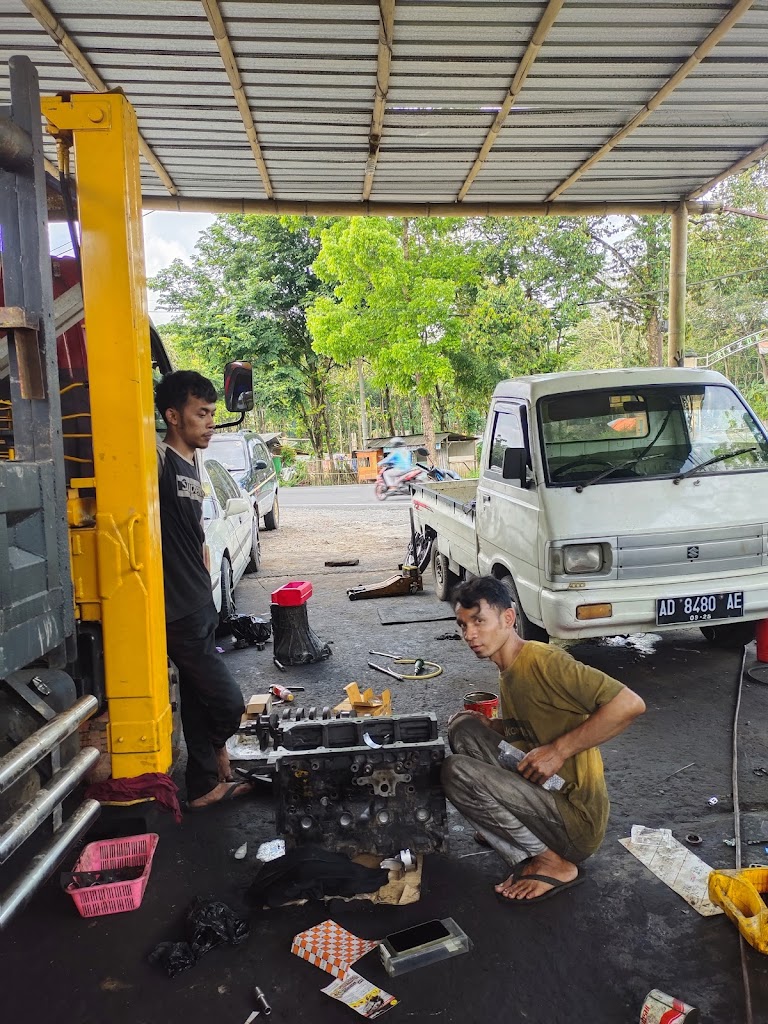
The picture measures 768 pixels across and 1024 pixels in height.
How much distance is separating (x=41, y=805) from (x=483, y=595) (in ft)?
5.39

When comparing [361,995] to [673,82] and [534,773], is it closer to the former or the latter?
[534,773]

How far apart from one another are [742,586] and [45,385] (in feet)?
13.8

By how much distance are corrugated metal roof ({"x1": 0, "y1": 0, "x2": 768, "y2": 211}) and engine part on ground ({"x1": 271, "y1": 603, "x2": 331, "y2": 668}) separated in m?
4.07

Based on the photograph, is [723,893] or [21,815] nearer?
[21,815]

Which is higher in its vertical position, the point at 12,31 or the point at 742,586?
the point at 12,31

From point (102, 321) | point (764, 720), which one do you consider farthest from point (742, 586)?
point (102, 321)

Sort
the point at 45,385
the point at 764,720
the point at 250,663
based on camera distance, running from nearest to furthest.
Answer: the point at 45,385
the point at 764,720
the point at 250,663

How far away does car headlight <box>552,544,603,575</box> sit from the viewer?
15.1ft

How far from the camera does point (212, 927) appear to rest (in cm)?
271

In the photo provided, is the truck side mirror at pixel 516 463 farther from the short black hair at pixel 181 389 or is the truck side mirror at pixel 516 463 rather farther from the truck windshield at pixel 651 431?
the short black hair at pixel 181 389

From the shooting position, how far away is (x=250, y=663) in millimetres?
6148

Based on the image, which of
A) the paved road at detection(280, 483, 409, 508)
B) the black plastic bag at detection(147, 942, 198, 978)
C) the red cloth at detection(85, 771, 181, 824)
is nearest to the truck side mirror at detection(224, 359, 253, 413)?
the red cloth at detection(85, 771, 181, 824)

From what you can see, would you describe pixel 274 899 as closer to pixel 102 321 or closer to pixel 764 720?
pixel 102 321

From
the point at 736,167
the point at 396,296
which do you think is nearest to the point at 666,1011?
the point at 736,167
